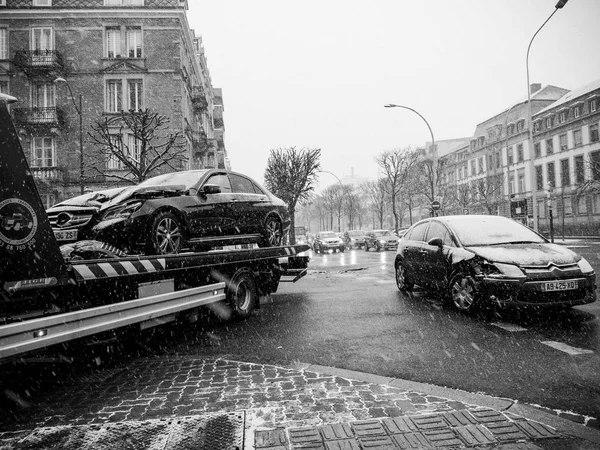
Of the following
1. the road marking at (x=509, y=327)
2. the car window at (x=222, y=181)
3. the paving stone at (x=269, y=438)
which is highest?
the car window at (x=222, y=181)

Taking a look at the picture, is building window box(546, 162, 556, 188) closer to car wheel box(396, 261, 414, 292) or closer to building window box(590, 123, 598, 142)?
building window box(590, 123, 598, 142)

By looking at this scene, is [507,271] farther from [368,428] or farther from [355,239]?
[355,239]

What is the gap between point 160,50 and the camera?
31.7 m

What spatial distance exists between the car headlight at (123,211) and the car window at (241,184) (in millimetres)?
2259

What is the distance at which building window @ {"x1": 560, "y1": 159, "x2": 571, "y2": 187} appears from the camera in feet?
162

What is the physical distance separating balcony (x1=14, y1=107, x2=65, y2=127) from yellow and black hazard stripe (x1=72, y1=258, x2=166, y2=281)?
29.5 metres

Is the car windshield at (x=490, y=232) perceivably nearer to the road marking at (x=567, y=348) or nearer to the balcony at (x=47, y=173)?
the road marking at (x=567, y=348)

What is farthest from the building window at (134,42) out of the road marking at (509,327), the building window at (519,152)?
the building window at (519,152)

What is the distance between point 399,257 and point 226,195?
14.7 ft

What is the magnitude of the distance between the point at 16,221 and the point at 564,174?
2232 inches

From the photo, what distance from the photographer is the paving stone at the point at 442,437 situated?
9.52 ft

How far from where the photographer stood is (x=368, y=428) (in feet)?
10.4

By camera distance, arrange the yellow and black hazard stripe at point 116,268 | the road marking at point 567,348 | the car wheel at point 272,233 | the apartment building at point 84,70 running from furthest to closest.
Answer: the apartment building at point 84,70 < the car wheel at point 272,233 < the road marking at point 567,348 < the yellow and black hazard stripe at point 116,268

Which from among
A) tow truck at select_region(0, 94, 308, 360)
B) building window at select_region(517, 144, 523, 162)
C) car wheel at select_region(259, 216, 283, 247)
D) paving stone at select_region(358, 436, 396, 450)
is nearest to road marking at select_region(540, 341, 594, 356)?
paving stone at select_region(358, 436, 396, 450)
